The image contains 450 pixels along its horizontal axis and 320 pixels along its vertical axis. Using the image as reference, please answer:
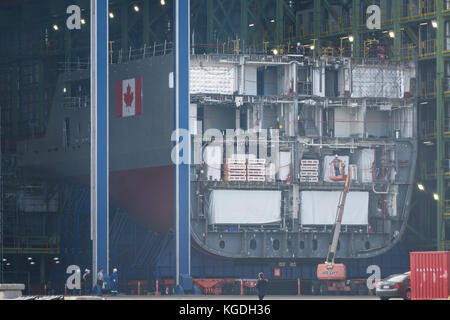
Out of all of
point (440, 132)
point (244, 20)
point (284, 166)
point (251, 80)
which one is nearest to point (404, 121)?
point (440, 132)

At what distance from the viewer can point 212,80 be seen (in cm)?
7106

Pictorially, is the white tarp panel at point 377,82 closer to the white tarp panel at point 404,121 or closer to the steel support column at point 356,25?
the white tarp panel at point 404,121

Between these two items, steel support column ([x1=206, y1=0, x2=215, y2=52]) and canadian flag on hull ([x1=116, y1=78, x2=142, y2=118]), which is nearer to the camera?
canadian flag on hull ([x1=116, y1=78, x2=142, y2=118])

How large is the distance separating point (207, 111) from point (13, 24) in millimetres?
32943

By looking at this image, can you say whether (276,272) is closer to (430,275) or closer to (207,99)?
(207,99)

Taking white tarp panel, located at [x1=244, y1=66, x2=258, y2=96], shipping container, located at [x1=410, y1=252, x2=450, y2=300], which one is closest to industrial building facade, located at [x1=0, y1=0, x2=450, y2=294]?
white tarp panel, located at [x1=244, y1=66, x2=258, y2=96]

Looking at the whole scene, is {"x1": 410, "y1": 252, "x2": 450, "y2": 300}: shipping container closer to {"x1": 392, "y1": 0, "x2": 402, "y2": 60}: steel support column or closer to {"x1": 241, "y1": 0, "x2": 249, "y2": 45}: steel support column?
{"x1": 392, "y1": 0, "x2": 402, "y2": 60}: steel support column

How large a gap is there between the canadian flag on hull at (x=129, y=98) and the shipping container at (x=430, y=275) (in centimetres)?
2800

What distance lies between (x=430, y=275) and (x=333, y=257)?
18.1m

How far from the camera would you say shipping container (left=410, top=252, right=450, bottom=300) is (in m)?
52.0

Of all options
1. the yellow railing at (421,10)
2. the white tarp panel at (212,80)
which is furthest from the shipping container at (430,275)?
the yellow railing at (421,10)

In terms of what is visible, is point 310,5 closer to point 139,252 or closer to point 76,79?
point 76,79

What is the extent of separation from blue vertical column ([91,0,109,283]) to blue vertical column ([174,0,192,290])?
15.3 feet

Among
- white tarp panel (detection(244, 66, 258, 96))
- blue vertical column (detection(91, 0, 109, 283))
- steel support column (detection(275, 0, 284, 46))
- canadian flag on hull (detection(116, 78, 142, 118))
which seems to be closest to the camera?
blue vertical column (detection(91, 0, 109, 283))
